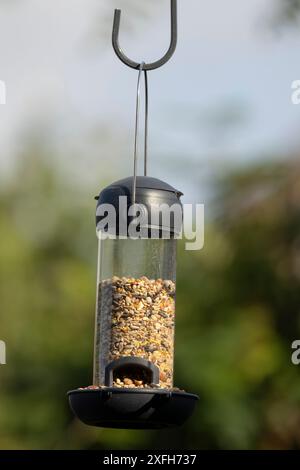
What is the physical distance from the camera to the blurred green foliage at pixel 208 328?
798 cm

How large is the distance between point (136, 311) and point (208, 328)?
4162mm

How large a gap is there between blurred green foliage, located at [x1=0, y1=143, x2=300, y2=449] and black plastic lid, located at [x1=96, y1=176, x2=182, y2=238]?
3.60 meters

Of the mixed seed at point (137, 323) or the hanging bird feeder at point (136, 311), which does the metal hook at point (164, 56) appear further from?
the mixed seed at point (137, 323)

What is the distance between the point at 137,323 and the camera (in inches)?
168

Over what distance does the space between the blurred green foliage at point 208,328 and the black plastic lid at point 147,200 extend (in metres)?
3.60

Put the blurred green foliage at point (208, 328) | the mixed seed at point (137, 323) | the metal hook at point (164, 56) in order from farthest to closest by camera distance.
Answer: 1. the blurred green foliage at point (208, 328)
2. the mixed seed at point (137, 323)
3. the metal hook at point (164, 56)

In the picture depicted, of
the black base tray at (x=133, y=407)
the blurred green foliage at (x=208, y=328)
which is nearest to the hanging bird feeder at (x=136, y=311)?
the black base tray at (x=133, y=407)

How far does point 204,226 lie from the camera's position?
8.16 m

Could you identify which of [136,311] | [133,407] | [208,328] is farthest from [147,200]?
[208,328]

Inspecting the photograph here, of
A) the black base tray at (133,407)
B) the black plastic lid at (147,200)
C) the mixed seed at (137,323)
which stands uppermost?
the black plastic lid at (147,200)

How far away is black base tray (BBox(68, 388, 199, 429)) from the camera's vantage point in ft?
12.8
